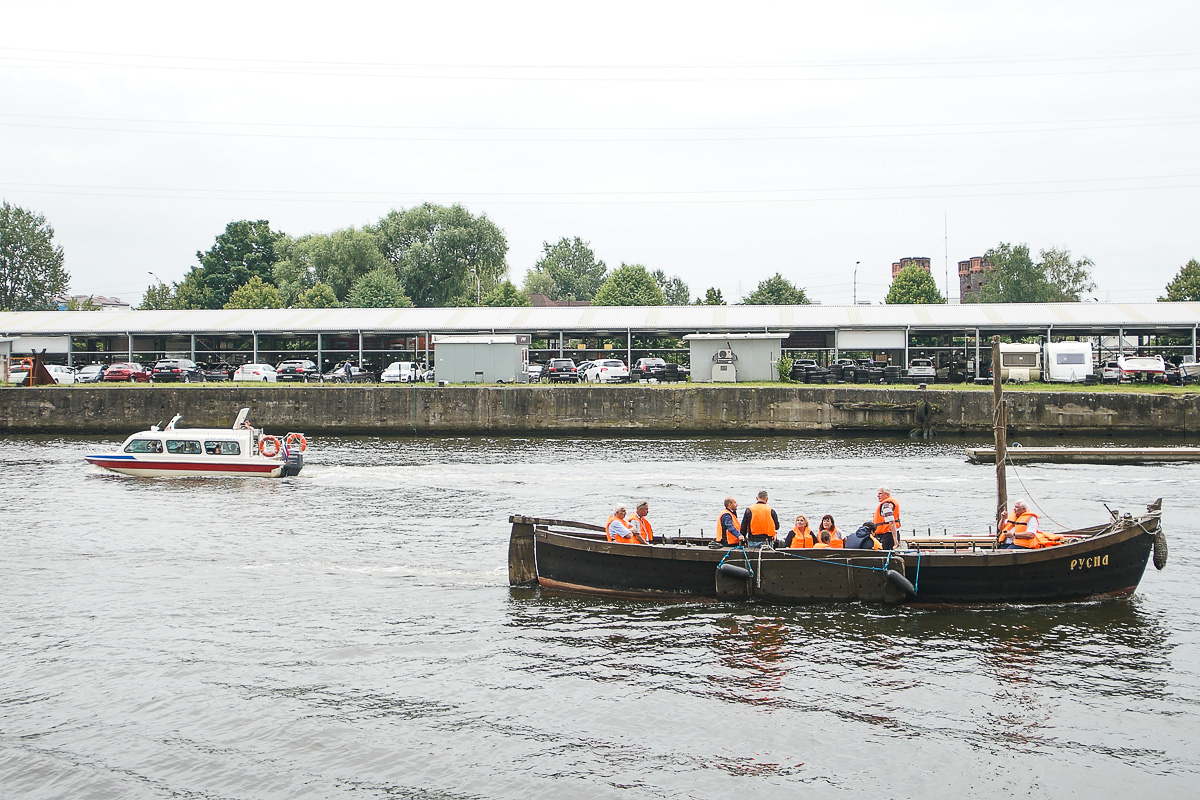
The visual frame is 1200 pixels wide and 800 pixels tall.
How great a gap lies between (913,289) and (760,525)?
8976 cm

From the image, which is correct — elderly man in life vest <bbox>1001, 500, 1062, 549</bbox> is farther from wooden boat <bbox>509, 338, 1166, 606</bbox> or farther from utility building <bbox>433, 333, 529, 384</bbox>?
utility building <bbox>433, 333, 529, 384</bbox>

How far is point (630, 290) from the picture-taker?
108m

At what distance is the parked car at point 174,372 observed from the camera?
5681 centimetres

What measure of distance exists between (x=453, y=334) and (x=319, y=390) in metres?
13.3

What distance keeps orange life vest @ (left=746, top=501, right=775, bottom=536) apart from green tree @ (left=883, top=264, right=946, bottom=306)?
8759cm

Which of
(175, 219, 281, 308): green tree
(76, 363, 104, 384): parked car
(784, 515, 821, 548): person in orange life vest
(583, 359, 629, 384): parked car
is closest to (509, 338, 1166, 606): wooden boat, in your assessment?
(784, 515, 821, 548): person in orange life vest

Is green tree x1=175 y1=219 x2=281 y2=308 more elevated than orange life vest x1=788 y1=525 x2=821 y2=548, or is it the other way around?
green tree x1=175 y1=219 x2=281 y2=308

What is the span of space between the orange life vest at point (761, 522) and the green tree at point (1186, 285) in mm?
89289

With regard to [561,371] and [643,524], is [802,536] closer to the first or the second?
[643,524]

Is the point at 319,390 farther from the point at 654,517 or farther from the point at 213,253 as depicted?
the point at 213,253

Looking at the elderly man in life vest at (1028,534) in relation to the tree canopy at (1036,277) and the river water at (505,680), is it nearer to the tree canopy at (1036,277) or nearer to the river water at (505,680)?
the river water at (505,680)

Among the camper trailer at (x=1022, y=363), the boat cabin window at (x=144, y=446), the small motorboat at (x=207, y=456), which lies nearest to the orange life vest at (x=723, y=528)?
the small motorboat at (x=207, y=456)

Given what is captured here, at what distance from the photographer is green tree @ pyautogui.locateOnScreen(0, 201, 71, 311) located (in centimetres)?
11231

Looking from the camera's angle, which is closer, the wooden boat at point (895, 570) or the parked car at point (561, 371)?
the wooden boat at point (895, 570)
